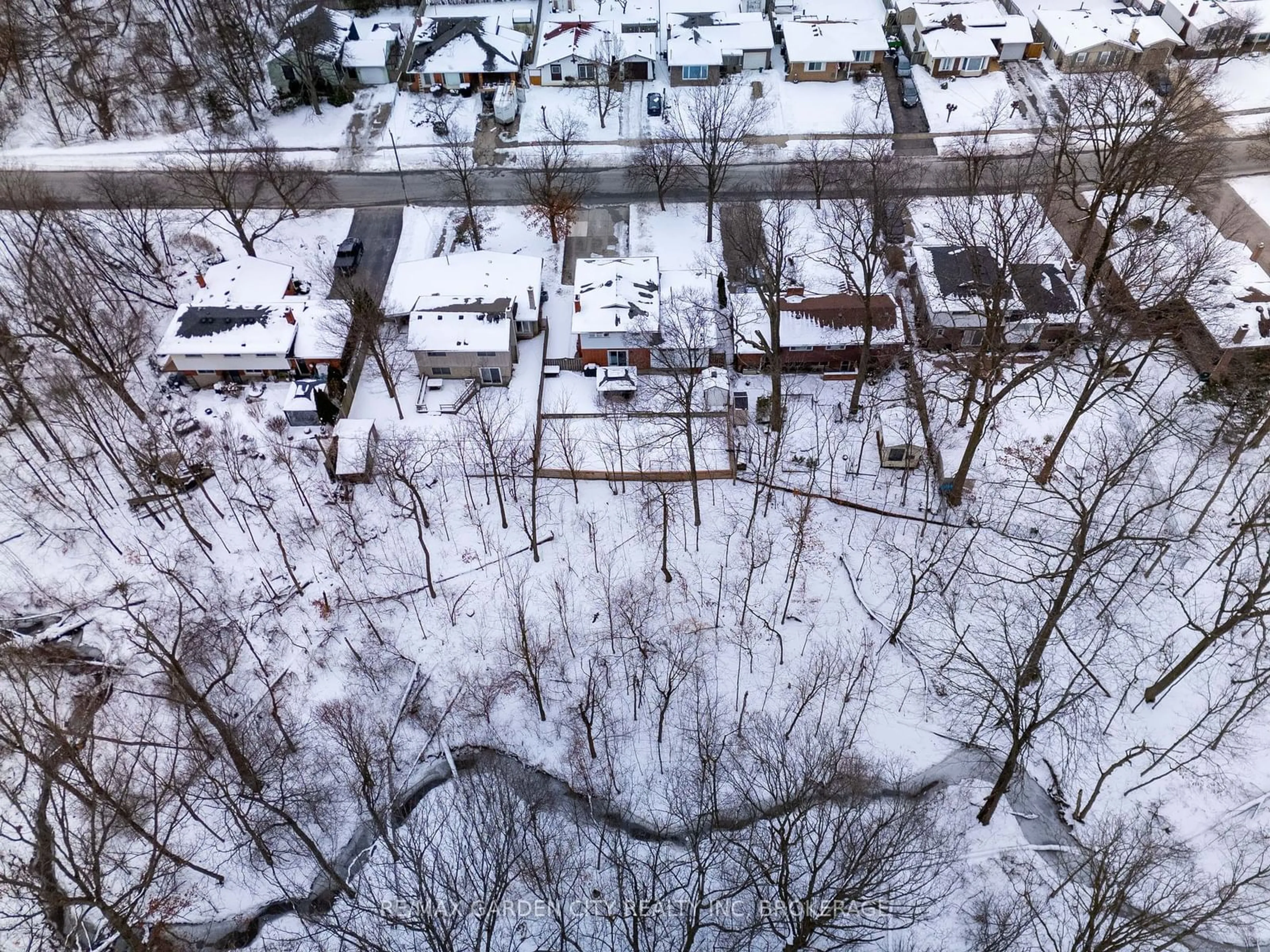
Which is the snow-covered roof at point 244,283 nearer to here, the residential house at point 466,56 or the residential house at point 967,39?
the residential house at point 466,56

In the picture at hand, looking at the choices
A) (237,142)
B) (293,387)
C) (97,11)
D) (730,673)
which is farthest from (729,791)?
(97,11)

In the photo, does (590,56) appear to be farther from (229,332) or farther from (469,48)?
(229,332)

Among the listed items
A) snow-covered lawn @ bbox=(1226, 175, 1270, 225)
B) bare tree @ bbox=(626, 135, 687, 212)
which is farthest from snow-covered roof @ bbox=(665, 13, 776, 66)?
snow-covered lawn @ bbox=(1226, 175, 1270, 225)

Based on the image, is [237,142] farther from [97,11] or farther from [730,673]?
[730,673]

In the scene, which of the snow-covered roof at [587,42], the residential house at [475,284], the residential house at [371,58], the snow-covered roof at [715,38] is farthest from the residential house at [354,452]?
the snow-covered roof at [715,38]

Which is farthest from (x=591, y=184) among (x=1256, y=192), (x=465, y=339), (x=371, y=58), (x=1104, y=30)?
(x=1256, y=192)

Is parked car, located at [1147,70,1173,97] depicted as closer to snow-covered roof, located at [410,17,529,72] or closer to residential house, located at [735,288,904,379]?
residential house, located at [735,288,904,379]
